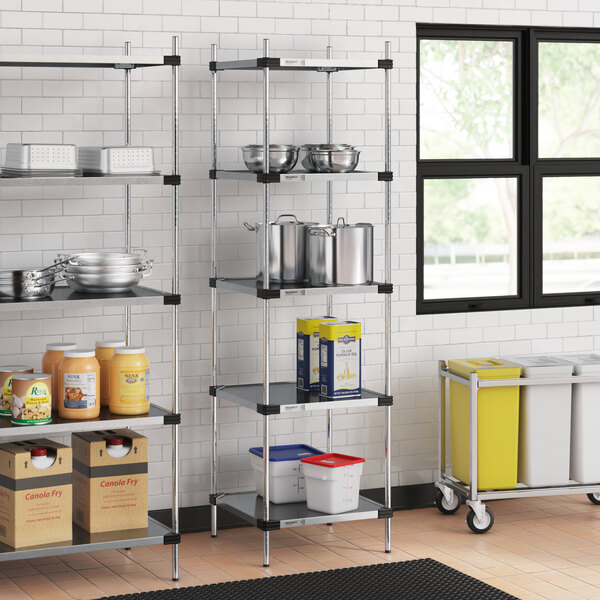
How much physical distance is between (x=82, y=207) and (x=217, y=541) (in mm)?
1619

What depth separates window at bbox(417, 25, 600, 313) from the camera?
6039 mm

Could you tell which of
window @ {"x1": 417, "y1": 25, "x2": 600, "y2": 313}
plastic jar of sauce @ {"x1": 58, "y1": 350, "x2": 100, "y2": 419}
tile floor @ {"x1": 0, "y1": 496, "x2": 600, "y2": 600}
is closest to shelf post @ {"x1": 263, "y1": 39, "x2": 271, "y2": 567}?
tile floor @ {"x1": 0, "y1": 496, "x2": 600, "y2": 600}

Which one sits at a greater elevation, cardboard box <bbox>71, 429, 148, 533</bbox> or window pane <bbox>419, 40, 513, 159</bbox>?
window pane <bbox>419, 40, 513, 159</bbox>

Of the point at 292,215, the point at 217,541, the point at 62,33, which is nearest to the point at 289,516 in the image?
the point at 217,541

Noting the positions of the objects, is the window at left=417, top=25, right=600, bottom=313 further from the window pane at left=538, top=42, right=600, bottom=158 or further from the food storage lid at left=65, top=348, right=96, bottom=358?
the food storage lid at left=65, top=348, right=96, bottom=358

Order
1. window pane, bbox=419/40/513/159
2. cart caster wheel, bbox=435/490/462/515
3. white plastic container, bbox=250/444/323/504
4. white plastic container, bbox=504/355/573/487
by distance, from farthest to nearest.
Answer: window pane, bbox=419/40/513/159, cart caster wheel, bbox=435/490/462/515, white plastic container, bbox=504/355/573/487, white plastic container, bbox=250/444/323/504

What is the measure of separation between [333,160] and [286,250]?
44 centimetres

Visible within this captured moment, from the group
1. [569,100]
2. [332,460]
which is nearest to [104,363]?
[332,460]

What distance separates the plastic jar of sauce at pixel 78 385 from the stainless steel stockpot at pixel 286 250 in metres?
0.92

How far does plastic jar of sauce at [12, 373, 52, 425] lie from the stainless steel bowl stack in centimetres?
42

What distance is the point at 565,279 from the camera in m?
6.39

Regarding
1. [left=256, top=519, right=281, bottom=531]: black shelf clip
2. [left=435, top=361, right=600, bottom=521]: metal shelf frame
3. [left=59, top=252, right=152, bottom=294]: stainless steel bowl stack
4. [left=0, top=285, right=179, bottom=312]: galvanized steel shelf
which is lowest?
[left=256, top=519, right=281, bottom=531]: black shelf clip

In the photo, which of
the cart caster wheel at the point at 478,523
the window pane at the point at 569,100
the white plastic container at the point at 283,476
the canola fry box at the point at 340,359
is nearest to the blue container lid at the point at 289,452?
the white plastic container at the point at 283,476

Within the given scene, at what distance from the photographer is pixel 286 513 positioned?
5.19 m
